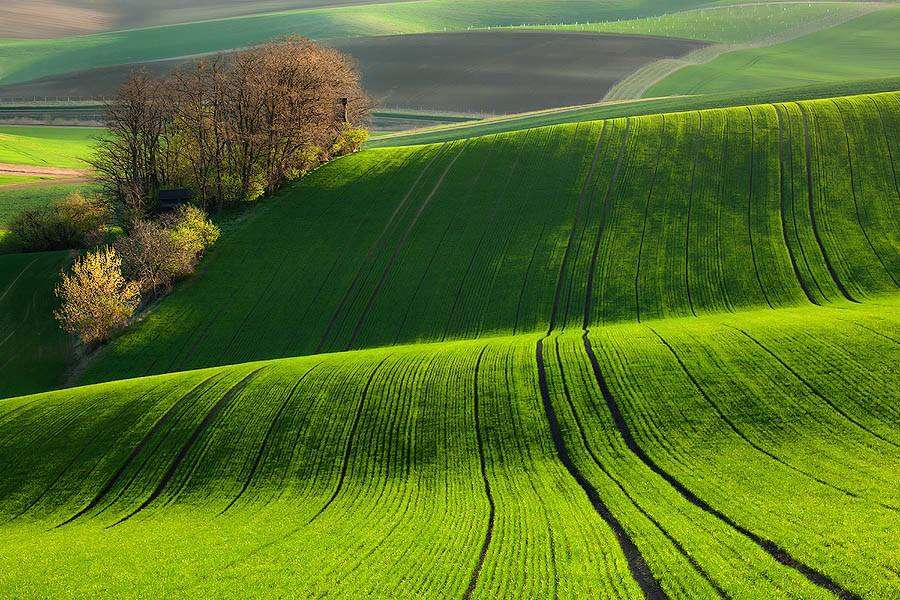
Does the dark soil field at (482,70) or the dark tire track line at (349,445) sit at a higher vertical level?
the dark soil field at (482,70)

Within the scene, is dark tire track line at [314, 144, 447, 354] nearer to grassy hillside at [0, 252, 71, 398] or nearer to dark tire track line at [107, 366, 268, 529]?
dark tire track line at [107, 366, 268, 529]

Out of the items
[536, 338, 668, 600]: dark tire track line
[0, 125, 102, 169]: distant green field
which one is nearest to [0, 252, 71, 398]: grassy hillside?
[536, 338, 668, 600]: dark tire track line

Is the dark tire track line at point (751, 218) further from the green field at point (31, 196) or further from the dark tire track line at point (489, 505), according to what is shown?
the green field at point (31, 196)

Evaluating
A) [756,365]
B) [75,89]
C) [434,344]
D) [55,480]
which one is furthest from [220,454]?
[75,89]

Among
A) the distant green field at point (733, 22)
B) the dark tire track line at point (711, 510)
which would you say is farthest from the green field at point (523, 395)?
the distant green field at point (733, 22)

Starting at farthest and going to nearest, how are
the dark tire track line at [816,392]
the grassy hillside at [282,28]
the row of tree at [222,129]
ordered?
the grassy hillside at [282,28], the row of tree at [222,129], the dark tire track line at [816,392]

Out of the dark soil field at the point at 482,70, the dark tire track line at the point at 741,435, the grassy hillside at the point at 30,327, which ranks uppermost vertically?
the dark soil field at the point at 482,70

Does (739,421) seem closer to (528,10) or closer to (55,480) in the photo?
(55,480)

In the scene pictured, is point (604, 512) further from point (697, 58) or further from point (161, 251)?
point (697, 58)
